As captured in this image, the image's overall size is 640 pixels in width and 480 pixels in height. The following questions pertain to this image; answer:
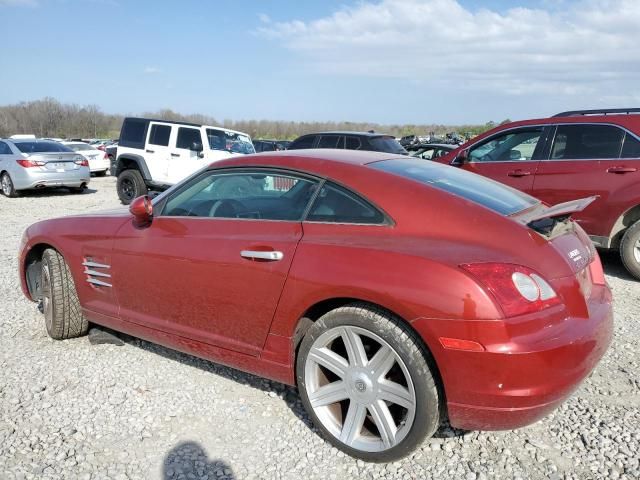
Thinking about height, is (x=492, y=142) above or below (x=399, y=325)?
above

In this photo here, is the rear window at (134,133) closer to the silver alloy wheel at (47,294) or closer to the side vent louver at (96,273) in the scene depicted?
the silver alloy wheel at (47,294)

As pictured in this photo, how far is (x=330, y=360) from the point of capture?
8.52 ft

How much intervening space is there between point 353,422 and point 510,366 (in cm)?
85

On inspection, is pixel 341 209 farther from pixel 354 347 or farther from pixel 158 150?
pixel 158 150

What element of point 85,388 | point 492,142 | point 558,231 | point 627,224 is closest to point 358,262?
point 558,231

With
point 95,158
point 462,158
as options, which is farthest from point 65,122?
point 462,158

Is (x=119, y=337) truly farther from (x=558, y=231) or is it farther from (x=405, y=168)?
(x=558, y=231)

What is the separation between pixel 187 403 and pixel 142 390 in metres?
0.36

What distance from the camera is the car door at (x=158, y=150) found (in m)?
12.1

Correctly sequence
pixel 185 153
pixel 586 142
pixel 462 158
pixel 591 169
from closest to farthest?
pixel 591 169 → pixel 586 142 → pixel 462 158 → pixel 185 153

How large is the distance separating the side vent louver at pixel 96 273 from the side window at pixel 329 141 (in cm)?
828

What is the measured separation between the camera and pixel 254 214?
121 inches

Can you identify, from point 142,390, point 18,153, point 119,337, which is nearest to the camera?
point 142,390

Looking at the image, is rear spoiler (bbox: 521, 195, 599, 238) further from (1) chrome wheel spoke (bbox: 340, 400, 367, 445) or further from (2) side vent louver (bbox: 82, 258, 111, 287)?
(2) side vent louver (bbox: 82, 258, 111, 287)
